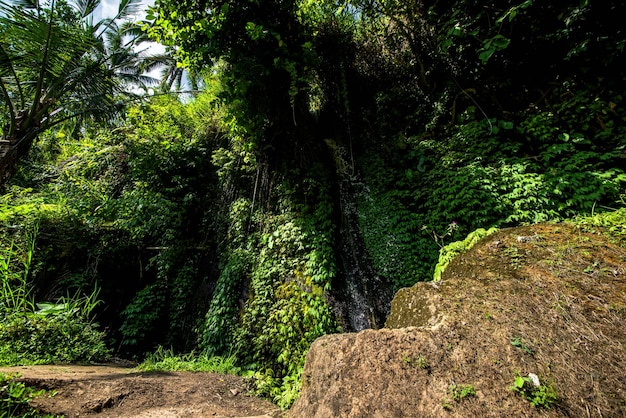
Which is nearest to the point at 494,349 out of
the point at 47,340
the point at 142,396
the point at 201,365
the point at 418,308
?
the point at 418,308

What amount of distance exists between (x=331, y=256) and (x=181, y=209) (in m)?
3.92

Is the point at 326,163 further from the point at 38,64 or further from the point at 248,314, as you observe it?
the point at 38,64

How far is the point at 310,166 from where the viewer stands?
5191mm

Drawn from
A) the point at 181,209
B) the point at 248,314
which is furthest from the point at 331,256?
the point at 181,209

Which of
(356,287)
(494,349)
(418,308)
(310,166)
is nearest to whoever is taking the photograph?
(494,349)

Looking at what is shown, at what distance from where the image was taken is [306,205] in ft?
15.9

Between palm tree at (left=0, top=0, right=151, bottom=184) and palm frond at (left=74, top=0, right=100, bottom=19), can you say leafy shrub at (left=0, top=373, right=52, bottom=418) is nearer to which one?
palm tree at (left=0, top=0, right=151, bottom=184)

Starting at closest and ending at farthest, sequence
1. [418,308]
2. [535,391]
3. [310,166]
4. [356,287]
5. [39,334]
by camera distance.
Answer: [535,391] < [418,308] < [39,334] < [356,287] < [310,166]

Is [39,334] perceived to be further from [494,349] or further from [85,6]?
[85,6]

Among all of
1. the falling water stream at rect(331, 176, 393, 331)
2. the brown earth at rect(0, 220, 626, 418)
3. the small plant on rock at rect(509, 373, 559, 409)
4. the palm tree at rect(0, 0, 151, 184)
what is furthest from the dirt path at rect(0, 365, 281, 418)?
the palm tree at rect(0, 0, 151, 184)

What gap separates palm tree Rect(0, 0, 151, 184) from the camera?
491cm

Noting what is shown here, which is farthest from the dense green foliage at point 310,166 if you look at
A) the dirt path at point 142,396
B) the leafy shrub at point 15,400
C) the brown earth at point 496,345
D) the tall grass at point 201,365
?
the leafy shrub at point 15,400

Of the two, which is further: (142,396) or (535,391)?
(142,396)

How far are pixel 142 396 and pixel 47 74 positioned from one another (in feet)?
22.3
